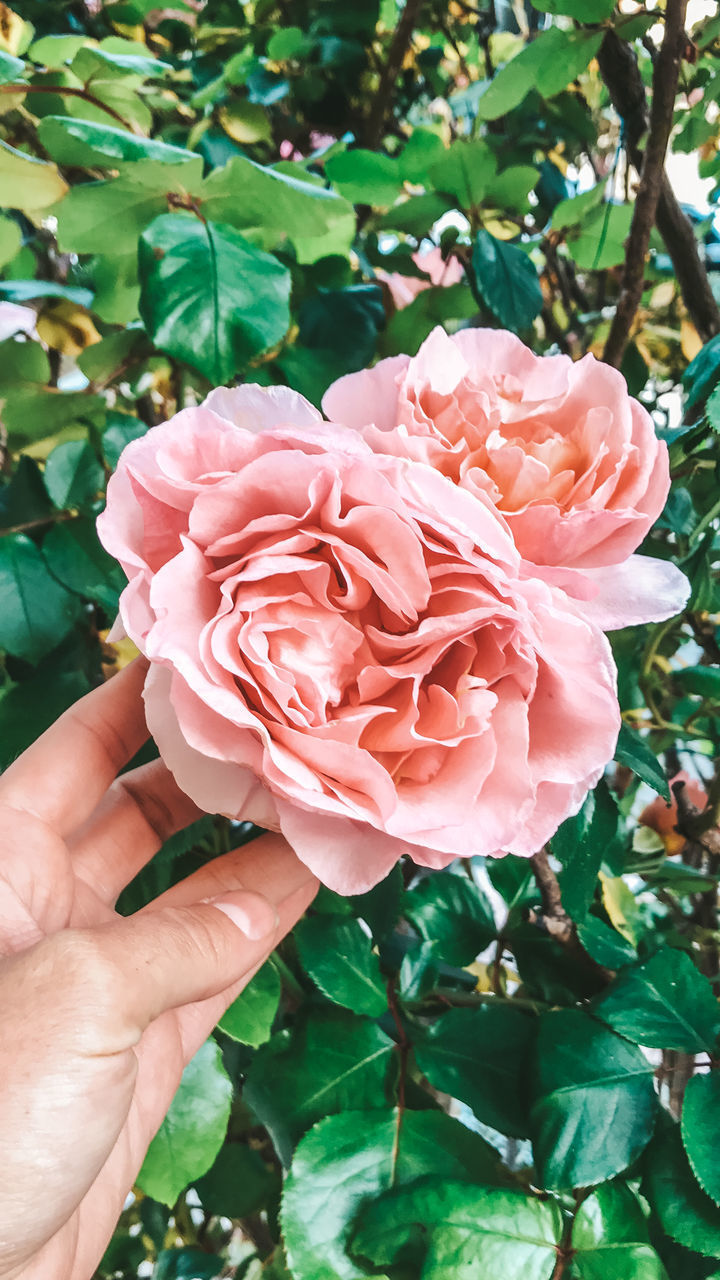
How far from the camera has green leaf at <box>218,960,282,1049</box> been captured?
0.40 meters

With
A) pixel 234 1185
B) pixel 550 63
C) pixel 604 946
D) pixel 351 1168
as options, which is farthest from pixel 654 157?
pixel 234 1185

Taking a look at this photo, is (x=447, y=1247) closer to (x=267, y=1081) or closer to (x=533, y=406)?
(x=267, y=1081)

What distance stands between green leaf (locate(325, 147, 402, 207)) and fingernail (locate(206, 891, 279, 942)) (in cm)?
37

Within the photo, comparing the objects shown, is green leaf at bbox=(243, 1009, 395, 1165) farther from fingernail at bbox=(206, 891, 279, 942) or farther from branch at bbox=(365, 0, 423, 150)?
branch at bbox=(365, 0, 423, 150)

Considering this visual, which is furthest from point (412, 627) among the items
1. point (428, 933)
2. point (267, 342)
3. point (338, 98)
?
point (338, 98)

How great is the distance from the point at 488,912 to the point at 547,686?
0.28 metres

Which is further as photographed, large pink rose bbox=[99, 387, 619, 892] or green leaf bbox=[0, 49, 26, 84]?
green leaf bbox=[0, 49, 26, 84]

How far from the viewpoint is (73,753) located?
35 centimetres

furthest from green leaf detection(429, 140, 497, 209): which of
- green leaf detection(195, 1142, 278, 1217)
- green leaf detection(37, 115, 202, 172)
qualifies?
green leaf detection(195, 1142, 278, 1217)

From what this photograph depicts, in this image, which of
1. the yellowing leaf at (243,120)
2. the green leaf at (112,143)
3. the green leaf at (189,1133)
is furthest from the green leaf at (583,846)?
the yellowing leaf at (243,120)

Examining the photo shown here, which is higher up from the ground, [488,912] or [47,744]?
[47,744]

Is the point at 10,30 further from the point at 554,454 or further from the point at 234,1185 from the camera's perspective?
the point at 234,1185

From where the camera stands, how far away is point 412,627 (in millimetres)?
260

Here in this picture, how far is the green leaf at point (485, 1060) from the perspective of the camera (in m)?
0.39
